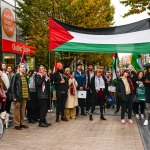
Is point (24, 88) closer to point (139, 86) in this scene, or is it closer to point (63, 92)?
point (63, 92)

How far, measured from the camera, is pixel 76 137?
9336 millimetres

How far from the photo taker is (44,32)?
25.7 m

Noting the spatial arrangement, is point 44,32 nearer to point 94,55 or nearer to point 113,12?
point 94,55

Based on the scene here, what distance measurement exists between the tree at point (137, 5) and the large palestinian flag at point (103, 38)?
28.9 ft

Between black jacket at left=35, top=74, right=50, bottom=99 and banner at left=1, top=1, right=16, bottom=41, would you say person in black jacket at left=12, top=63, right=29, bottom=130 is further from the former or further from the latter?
banner at left=1, top=1, right=16, bottom=41

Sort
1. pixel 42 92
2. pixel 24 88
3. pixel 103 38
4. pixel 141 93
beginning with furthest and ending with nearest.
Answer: pixel 141 93 → pixel 103 38 → pixel 42 92 → pixel 24 88

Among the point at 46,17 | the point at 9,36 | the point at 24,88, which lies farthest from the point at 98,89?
the point at 9,36

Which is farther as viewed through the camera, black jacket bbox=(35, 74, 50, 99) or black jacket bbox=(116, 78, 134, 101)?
black jacket bbox=(116, 78, 134, 101)

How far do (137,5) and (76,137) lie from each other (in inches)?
526

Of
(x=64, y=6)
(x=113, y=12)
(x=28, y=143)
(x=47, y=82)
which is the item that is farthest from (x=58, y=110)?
(x=113, y=12)

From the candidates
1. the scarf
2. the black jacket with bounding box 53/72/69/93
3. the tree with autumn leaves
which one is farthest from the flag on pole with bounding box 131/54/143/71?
the tree with autumn leaves

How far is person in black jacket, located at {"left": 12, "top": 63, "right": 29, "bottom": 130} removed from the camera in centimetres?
1037

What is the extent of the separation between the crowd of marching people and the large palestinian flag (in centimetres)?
104

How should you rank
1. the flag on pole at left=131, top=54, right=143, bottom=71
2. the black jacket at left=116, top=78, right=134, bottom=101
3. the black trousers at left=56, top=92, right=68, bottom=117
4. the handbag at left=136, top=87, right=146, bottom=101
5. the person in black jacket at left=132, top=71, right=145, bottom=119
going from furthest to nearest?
the flag on pole at left=131, top=54, right=143, bottom=71
the person in black jacket at left=132, top=71, right=145, bottom=119
the handbag at left=136, top=87, right=146, bottom=101
the black trousers at left=56, top=92, right=68, bottom=117
the black jacket at left=116, top=78, right=134, bottom=101
